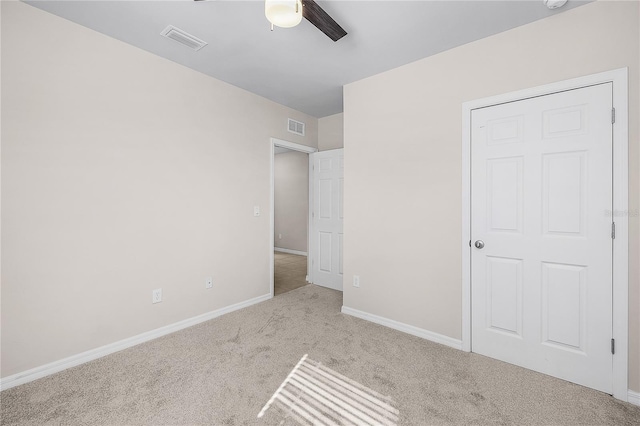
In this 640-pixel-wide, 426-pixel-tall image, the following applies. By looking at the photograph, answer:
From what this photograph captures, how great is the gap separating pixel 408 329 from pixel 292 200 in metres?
5.05

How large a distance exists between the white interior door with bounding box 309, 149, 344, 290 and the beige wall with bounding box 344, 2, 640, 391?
82 centimetres

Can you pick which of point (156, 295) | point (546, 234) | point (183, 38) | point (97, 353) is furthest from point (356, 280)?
point (183, 38)

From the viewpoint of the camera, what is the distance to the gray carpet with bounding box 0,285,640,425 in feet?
5.25

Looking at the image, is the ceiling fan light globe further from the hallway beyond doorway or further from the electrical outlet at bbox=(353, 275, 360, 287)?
the hallway beyond doorway

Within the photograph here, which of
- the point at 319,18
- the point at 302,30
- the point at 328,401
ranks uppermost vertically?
the point at 302,30

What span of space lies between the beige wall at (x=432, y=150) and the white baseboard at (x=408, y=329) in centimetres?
5

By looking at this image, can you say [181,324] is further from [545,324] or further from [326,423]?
[545,324]

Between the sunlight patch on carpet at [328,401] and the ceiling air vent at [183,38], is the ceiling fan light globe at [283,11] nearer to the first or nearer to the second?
the ceiling air vent at [183,38]

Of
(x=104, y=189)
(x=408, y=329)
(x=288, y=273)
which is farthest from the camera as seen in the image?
(x=288, y=273)

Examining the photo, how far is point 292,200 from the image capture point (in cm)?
721

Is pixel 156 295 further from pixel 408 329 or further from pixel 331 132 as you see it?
pixel 331 132

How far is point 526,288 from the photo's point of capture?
6.88ft

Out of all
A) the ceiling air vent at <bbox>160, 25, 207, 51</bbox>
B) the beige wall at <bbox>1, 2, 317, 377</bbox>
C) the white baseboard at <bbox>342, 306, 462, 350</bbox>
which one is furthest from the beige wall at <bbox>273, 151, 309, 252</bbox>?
the ceiling air vent at <bbox>160, 25, 207, 51</bbox>

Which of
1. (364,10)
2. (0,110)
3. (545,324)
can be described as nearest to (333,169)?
(364,10)
